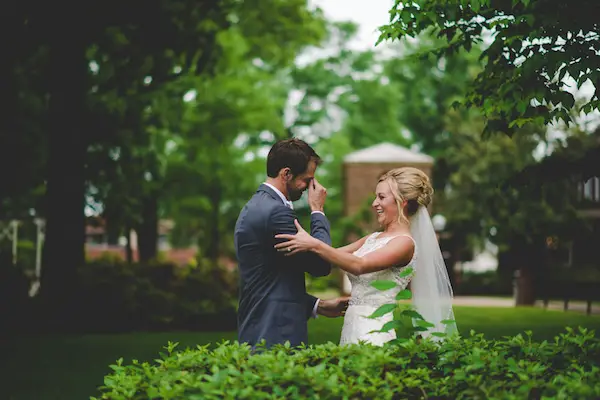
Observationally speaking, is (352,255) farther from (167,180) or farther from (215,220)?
(215,220)

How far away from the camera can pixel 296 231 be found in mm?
5707

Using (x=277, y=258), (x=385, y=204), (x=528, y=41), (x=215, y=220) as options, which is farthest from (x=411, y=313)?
(x=215, y=220)

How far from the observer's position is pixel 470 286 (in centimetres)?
3931

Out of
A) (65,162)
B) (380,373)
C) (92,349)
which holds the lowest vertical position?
(92,349)

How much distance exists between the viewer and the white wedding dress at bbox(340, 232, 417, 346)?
627 cm

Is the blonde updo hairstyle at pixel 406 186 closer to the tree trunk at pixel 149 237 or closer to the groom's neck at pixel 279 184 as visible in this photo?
the groom's neck at pixel 279 184

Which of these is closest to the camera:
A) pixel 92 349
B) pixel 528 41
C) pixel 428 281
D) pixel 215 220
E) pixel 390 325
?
pixel 390 325

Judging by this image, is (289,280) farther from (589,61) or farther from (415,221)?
(589,61)

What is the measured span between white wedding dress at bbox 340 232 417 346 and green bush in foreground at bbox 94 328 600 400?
2.79 ft

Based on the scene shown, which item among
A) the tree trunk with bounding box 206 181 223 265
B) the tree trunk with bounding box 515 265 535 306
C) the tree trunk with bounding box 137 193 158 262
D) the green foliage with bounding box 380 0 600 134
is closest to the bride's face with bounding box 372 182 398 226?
the green foliage with bounding box 380 0 600 134

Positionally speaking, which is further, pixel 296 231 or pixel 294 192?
pixel 294 192

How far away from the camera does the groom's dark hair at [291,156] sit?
5762mm

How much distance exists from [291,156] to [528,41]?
4032mm

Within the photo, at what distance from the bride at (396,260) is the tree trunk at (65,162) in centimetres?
1254
